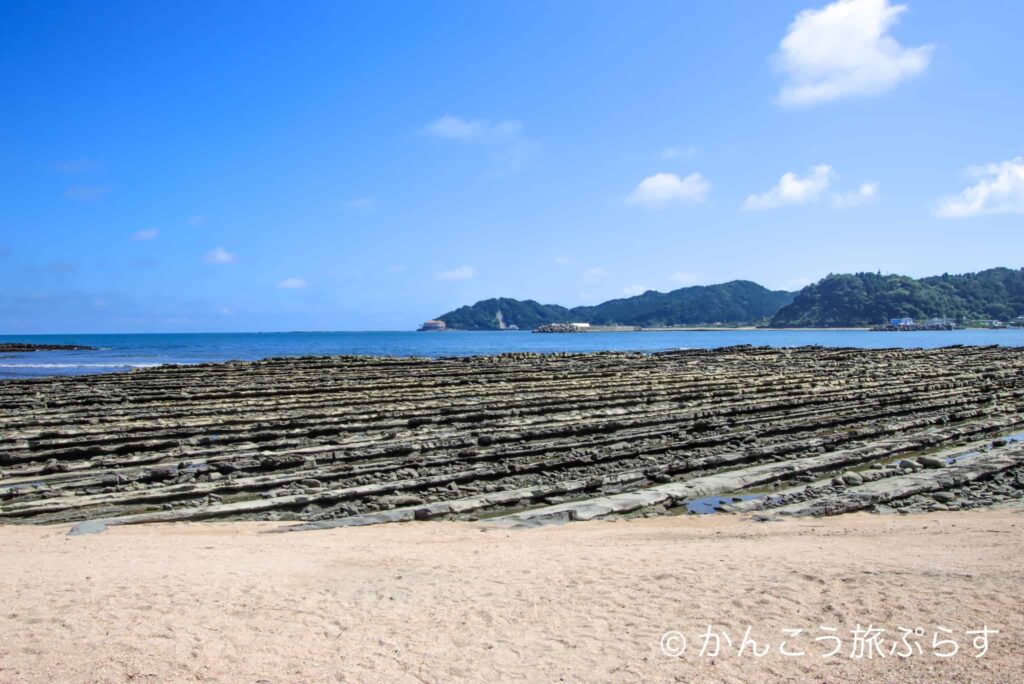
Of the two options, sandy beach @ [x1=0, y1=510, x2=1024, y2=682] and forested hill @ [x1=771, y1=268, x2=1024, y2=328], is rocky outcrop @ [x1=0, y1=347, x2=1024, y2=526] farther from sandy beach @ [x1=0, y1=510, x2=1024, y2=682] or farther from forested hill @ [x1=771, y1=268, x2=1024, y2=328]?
forested hill @ [x1=771, y1=268, x2=1024, y2=328]

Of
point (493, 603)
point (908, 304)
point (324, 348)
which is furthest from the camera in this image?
point (908, 304)

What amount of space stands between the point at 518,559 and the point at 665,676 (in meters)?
2.78

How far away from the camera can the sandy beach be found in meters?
4.38

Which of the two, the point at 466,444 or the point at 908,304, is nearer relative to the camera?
the point at 466,444

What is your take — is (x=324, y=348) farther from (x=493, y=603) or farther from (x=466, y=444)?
(x=493, y=603)

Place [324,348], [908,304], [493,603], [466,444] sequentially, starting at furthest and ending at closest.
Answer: [908,304]
[324,348]
[466,444]
[493,603]

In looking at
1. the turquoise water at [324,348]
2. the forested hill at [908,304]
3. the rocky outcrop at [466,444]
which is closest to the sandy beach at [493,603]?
the rocky outcrop at [466,444]

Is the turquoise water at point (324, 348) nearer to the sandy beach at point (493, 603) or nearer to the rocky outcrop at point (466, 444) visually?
the rocky outcrop at point (466, 444)

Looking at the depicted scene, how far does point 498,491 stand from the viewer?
10.6 m

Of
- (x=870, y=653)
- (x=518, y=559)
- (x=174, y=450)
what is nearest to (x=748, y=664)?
(x=870, y=653)

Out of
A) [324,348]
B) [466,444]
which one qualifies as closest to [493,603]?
[466,444]

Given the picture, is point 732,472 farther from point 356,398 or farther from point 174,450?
point 356,398

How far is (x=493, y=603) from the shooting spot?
5574mm

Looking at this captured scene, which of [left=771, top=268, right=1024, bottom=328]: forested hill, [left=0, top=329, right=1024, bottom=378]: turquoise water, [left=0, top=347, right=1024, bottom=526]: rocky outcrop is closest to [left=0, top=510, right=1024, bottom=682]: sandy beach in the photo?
[left=0, top=347, right=1024, bottom=526]: rocky outcrop
